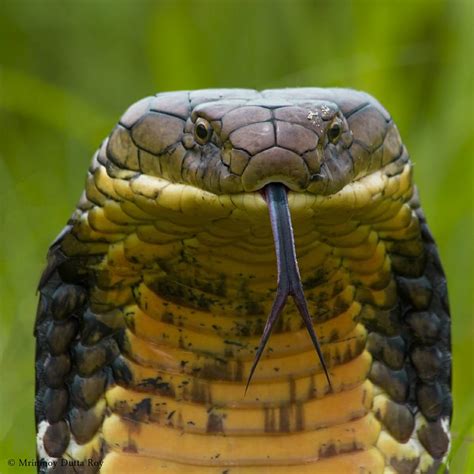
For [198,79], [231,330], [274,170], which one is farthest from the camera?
[198,79]

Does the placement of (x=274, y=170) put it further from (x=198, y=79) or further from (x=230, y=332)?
(x=198, y=79)

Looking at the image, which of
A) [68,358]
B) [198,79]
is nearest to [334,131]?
[68,358]

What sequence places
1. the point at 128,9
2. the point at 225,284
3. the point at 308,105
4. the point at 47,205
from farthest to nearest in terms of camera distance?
the point at 128,9 < the point at 47,205 < the point at 225,284 < the point at 308,105

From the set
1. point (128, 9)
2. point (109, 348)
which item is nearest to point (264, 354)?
point (109, 348)

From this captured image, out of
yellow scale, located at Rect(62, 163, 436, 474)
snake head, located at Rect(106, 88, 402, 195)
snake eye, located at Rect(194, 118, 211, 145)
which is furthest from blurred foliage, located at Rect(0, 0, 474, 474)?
snake eye, located at Rect(194, 118, 211, 145)

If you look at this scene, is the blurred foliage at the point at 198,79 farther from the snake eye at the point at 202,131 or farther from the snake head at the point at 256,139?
the snake eye at the point at 202,131

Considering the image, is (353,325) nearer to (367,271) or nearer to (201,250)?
(367,271)
